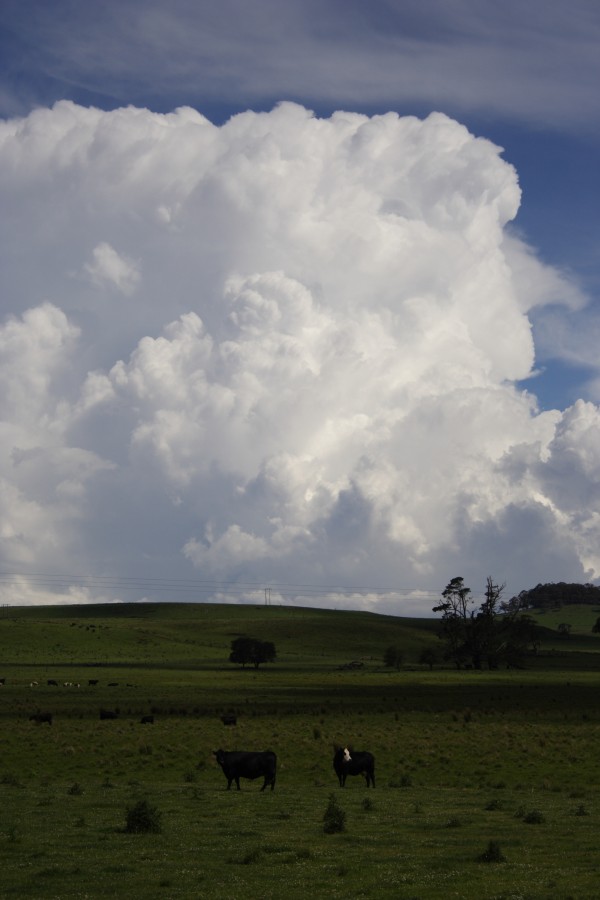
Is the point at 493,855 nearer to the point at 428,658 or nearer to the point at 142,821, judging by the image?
the point at 142,821

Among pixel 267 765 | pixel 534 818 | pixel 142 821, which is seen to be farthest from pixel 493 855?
pixel 267 765

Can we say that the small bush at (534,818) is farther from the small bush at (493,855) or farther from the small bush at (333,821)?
the small bush at (493,855)

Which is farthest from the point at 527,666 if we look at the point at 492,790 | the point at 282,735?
the point at 492,790

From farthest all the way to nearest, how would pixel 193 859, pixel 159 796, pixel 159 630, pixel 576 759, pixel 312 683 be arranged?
pixel 159 630, pixel 312 683, pixel 576 759, pixel 159 796, pixel 193 859

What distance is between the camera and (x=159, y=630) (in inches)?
7574

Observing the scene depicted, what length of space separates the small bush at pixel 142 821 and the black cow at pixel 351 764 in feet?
37.7

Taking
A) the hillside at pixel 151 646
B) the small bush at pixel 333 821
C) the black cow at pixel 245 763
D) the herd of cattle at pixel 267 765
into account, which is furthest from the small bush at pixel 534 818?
the hillside at pixel 151 646

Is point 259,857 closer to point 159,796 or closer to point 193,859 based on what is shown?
point 193,859

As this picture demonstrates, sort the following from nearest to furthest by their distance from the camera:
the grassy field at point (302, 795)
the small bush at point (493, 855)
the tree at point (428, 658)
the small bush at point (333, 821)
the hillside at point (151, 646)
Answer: the grassy field at point (302, 795), the small bush at point (493, 855), the small bush at point (333, 821), the tree at point (428, 658), the hillside at point (151, 646)

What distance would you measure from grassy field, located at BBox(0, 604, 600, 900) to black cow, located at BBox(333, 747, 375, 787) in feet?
1.86

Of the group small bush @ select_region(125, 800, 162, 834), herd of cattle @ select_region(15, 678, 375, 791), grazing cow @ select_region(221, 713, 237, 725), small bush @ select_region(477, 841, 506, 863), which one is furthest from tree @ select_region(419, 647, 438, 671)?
small bush @ select_region(477, 841, 506, 863)

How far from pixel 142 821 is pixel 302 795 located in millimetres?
8881

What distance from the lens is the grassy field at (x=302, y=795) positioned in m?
17.5

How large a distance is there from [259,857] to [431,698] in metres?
61.3
